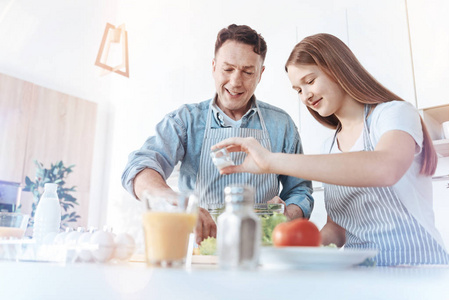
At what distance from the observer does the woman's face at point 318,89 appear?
1398mm

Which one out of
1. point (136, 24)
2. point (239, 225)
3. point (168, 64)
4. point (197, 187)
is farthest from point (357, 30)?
point (136, 24)

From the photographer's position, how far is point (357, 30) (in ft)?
8.66

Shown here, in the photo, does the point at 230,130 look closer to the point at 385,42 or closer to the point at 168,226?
the point at 168,226

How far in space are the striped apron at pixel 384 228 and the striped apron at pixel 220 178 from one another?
319 mm

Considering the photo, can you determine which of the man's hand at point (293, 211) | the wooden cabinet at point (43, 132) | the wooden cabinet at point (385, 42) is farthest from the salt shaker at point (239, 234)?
the wooden cabinet at point (43, 132)

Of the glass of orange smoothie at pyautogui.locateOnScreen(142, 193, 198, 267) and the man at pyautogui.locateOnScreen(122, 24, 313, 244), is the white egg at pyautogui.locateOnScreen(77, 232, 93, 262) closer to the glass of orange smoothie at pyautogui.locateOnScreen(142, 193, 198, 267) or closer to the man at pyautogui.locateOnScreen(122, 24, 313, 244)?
the glass of orange smoothie at pyautogui.locateOnScreen(142, 193, 198, 267)

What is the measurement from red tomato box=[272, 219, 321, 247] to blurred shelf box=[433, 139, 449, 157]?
178 centimetres

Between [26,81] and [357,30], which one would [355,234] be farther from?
[26,81]

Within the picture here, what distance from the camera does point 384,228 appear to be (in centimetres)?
128

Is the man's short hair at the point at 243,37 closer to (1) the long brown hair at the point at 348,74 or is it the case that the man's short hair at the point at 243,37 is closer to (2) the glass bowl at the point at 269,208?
(1) the long brown hair at the point at 348,74

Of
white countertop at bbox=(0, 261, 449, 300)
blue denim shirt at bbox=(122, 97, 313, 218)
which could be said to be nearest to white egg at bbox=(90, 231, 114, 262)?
Answer: white countertop at bbox=(0, 261, 449, 300)

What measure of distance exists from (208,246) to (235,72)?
87cm

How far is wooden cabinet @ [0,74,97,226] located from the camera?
148 inches

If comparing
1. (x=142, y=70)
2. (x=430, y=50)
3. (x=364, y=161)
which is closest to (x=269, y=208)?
(x=364, y=161)
